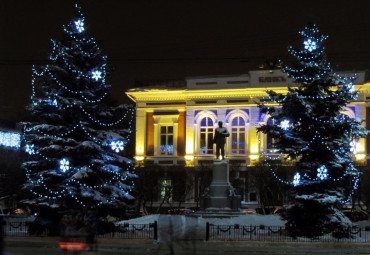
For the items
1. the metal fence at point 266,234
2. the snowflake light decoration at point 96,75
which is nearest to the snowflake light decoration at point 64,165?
the snowflake light decoration at point 96,75

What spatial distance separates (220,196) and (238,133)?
32424mm

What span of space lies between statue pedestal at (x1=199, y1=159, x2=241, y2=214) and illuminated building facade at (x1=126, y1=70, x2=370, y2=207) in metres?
28.2

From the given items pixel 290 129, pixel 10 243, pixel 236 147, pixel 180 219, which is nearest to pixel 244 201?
pixel 236 147

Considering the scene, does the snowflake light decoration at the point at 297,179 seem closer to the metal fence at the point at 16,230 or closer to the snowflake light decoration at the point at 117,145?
Result: the snowflake light decoration at the point at 117,145

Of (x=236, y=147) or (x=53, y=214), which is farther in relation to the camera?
(x=236, y=147)

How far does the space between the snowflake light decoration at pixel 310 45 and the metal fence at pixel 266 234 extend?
853 cm

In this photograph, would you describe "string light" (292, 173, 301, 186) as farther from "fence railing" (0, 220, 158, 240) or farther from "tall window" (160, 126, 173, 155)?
"tall window" (160, 126, 173, 155)

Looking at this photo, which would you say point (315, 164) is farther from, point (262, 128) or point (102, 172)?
point (102, 172)

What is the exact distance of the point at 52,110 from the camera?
94.9 feet

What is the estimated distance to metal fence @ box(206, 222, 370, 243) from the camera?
89.6 ft

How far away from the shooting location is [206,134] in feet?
217

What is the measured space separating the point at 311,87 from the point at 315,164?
3623mm

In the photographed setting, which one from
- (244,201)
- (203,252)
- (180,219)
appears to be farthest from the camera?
(244,201)

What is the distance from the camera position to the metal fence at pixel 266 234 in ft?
89.6
